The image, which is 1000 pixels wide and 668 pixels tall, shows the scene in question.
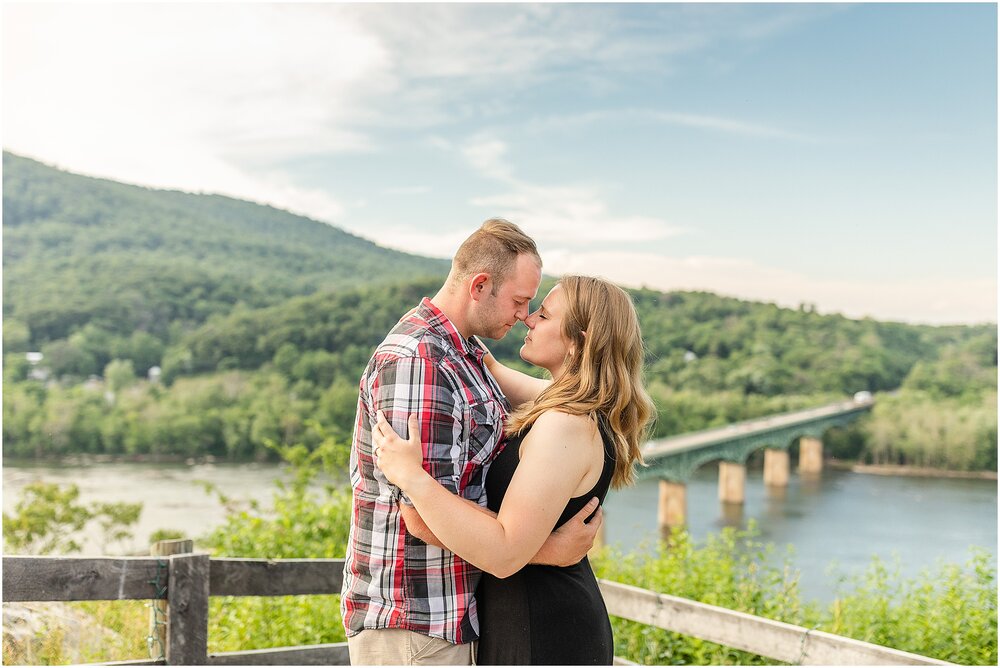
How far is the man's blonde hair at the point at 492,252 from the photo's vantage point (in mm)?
2160

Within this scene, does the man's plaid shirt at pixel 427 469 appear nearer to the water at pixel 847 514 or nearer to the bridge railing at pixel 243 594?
the bridge railing at pixel 243 594

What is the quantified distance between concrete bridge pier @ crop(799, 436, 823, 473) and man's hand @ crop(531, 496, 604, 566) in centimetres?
4745

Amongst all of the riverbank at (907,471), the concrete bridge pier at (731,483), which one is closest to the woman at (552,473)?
the concrete bridge pier at (731,483)

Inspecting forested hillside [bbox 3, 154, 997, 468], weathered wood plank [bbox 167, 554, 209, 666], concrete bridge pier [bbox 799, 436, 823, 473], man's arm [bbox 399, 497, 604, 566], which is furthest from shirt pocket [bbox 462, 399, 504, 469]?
concrete bridge pier [bbox 799, 436, 823, 473]

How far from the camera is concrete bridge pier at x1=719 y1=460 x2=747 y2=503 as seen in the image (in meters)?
39.5

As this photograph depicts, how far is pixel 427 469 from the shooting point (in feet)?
6.37

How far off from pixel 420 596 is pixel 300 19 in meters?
44.8

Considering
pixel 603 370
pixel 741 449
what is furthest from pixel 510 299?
pixel 741 449

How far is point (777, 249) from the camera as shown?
6175 cm

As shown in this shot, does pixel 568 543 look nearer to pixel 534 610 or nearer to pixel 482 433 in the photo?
pixel 534 610

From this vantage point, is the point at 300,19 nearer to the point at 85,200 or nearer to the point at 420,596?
the point at 85,200

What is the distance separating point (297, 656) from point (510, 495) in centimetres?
Result: 186

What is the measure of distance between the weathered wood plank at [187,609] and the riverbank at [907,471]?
47713mm

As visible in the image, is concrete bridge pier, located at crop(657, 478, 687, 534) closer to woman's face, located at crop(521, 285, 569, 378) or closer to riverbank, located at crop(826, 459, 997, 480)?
riverbank, located at crop(826, 459, 997, 480)
